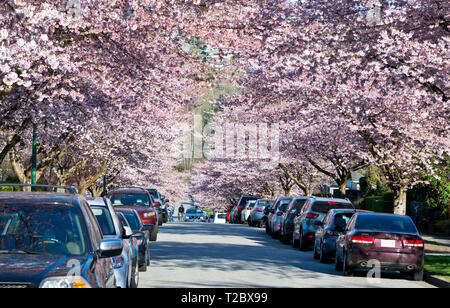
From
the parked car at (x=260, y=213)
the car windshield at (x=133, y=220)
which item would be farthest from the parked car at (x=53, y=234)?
the parked car at (x=260, y=213)

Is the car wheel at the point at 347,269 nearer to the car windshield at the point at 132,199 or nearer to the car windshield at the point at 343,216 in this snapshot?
the car windshield at the point at 343,216

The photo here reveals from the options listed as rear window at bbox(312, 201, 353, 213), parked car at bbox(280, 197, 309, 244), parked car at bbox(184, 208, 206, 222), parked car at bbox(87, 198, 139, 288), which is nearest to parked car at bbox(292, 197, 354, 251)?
rear window at bbox(312, 201, 353, 213)

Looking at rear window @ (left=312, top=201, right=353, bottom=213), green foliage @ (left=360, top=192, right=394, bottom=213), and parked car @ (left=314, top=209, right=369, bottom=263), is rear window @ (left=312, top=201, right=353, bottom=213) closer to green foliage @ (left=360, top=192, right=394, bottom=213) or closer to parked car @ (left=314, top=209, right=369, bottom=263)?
parked car @ (left=314, top=209, right=369, bottom=263)

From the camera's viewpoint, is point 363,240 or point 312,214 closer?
point 363,240

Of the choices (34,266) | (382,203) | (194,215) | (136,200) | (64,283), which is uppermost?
(382,203)

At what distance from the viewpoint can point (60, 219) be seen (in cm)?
855

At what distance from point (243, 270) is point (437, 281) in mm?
4220

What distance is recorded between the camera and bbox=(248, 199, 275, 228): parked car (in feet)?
151

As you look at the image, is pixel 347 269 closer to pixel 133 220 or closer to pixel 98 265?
pixel 133 220

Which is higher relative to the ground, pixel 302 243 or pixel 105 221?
pixel 105 221

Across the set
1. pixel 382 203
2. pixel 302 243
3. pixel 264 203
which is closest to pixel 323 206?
pixel 302 243

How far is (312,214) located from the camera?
25812 mm

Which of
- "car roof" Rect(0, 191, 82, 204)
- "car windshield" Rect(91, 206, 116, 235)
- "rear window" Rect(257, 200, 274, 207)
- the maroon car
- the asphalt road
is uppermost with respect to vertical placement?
"car roof" Rect(0, 191, 82, 204)

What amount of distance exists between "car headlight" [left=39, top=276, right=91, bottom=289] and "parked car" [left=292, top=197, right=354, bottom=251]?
728 inches
